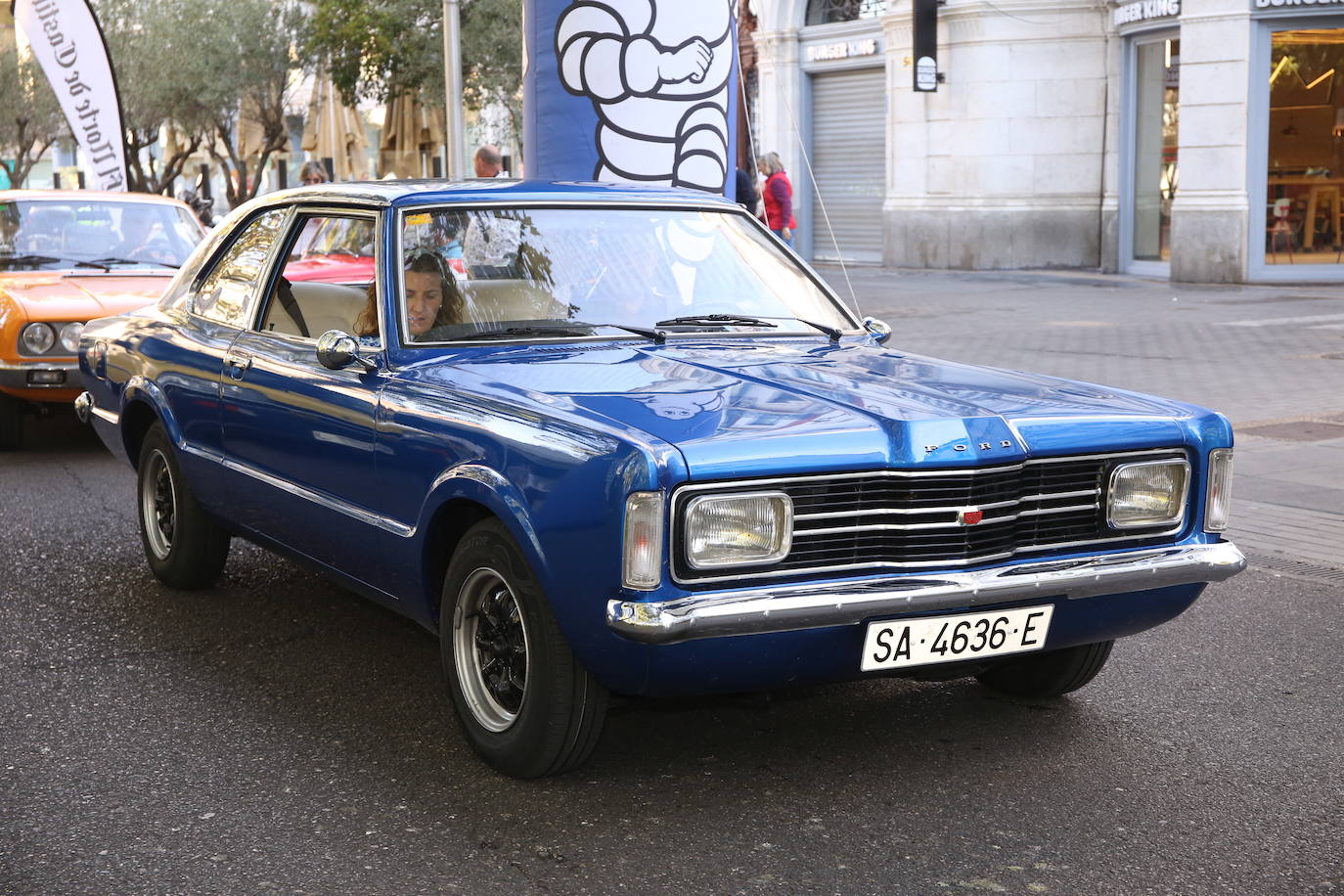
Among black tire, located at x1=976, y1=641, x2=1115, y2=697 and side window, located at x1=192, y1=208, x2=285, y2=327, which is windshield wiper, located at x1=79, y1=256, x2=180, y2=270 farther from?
black tire, located at x1=976, y1=641, x2=1115, y2=697

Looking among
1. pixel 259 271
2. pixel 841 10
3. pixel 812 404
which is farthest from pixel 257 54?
pixel 812 404

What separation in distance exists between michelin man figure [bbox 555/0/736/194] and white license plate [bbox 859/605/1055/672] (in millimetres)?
6327

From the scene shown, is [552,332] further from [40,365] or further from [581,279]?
[40,365]

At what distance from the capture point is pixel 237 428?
5.40 m

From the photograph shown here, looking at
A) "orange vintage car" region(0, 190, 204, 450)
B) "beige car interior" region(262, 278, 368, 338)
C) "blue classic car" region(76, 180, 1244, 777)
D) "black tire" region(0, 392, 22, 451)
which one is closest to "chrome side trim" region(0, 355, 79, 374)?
"orange vintage car" region(0, 190, 204, 450)

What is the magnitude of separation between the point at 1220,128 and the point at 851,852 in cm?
1853

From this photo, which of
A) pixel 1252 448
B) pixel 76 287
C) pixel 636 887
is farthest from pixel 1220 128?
pixel 636 887

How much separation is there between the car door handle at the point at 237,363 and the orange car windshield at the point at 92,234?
5.35 m

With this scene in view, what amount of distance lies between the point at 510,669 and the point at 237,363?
1860 mm

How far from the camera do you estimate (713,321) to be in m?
5.05

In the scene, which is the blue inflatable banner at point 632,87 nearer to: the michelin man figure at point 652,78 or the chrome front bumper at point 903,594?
the michelin man figure at point 652,78

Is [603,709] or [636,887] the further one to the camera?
[603,709]

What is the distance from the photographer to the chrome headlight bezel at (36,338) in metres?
9.37

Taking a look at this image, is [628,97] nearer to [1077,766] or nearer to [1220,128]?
[1077,766]
